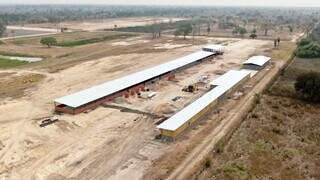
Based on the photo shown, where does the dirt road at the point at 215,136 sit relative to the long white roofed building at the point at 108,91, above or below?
below

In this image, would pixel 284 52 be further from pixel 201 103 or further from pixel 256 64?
pixel 201 103

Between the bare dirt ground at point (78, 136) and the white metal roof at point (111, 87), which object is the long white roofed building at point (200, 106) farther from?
the white metal roof at point (111, 87)

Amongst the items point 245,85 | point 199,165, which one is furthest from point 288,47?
point 199,165

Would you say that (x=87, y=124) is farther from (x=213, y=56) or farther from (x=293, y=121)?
(x=213, y=56)

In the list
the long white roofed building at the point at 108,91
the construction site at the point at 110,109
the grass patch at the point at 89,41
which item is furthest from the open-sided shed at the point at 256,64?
the grass patch at the point at 89,41

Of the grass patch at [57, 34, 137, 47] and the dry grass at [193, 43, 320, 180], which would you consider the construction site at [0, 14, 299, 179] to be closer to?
the dry grass at [193, 43, 320, 180]

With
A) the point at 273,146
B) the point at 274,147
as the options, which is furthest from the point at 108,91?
the point at 274,147

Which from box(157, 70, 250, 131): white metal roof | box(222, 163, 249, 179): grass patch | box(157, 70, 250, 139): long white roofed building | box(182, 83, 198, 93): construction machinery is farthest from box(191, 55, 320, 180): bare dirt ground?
box(182, 83, 198, 93): construction machinery
